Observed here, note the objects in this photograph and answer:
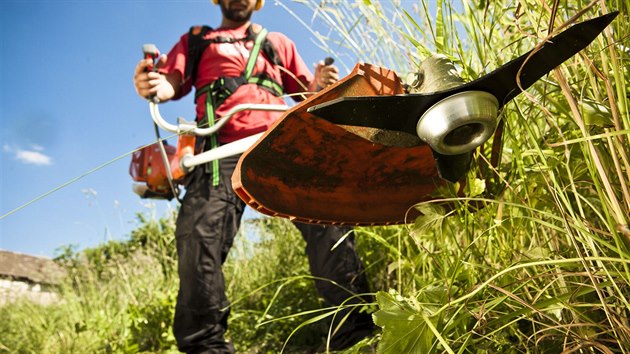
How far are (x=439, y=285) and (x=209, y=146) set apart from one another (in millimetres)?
1669

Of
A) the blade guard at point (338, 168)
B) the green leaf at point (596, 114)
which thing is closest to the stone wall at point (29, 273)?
the blade guard at point (338, 168)

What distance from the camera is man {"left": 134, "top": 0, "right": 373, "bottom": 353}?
2189 mm

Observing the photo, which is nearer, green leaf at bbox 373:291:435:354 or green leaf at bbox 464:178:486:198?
green leaf at bbox 373:291:435:354

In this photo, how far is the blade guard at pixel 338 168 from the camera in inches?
33.7

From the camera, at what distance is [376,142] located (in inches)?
34.9

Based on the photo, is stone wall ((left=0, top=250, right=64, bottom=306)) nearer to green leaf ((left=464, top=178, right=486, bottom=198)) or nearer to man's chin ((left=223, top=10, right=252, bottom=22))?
man's chin ((left=223, top=10, right=252, bottom=22))

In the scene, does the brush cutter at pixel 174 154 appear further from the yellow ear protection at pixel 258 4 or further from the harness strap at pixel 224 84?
the yellow ear protection at pixel 258 4

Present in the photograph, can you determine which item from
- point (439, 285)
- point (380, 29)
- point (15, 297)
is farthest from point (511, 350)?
point (15, 297)

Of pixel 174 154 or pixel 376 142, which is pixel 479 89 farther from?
pixel 174 154

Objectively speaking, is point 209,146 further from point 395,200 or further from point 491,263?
point 491,263

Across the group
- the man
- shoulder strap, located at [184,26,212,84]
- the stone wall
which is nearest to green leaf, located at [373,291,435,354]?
the man

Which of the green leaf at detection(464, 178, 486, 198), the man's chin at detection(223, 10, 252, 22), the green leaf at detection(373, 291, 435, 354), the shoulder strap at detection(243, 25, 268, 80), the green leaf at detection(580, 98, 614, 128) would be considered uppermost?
the man's chin at detection(223, 10, 252, 22)

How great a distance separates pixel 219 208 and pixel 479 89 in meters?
1.78

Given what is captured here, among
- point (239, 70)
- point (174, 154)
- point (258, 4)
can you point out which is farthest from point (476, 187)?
point (258, 4)
